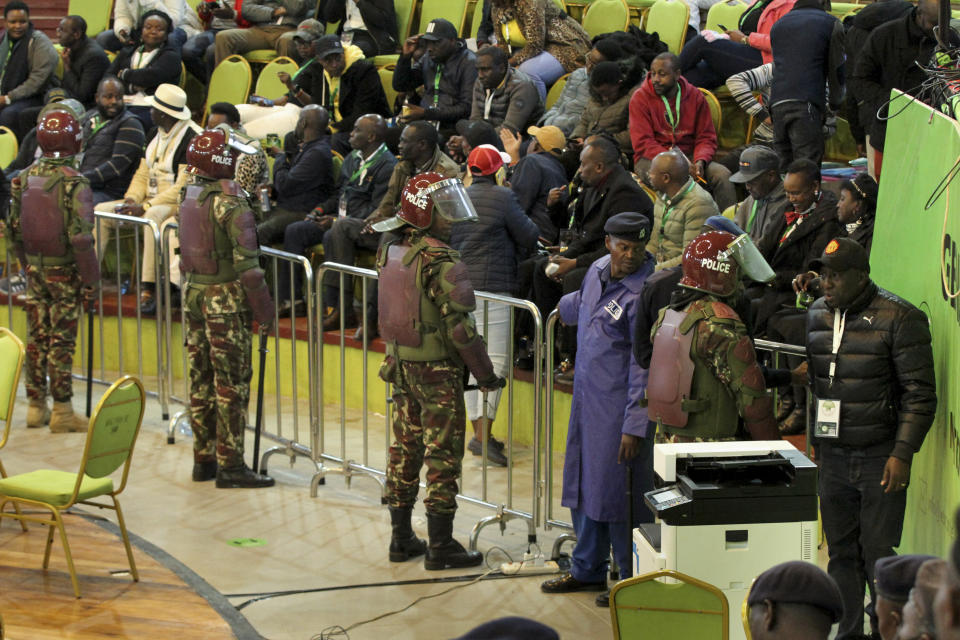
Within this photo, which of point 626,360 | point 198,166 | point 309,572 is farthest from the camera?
point 198,166

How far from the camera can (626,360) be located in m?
6.18

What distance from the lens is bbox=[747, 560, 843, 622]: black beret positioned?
11.4ft

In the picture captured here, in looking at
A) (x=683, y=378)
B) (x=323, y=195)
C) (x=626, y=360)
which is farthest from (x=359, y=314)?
(x=683, y=378)

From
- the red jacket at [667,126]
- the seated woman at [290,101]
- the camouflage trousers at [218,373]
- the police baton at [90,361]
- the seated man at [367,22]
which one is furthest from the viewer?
the seated man at [367,22]

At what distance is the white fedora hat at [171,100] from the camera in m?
10.0

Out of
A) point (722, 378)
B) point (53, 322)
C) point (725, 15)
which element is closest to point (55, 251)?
point (53, 322)

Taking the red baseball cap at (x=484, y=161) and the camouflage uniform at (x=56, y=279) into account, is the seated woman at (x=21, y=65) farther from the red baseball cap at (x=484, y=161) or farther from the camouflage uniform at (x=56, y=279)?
the red baseball cap at (x=484, y=161)

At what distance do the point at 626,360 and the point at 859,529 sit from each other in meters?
1.33

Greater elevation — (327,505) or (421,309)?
(421,309)

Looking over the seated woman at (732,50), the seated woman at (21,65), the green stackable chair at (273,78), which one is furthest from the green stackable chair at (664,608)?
the seated woman at (21,65)

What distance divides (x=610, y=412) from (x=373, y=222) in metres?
3.89

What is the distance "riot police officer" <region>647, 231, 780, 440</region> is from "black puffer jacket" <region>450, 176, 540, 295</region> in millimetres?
2669

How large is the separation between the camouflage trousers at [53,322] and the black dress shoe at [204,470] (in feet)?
4.98

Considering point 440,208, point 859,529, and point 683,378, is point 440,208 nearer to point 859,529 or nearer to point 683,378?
point 683,378
